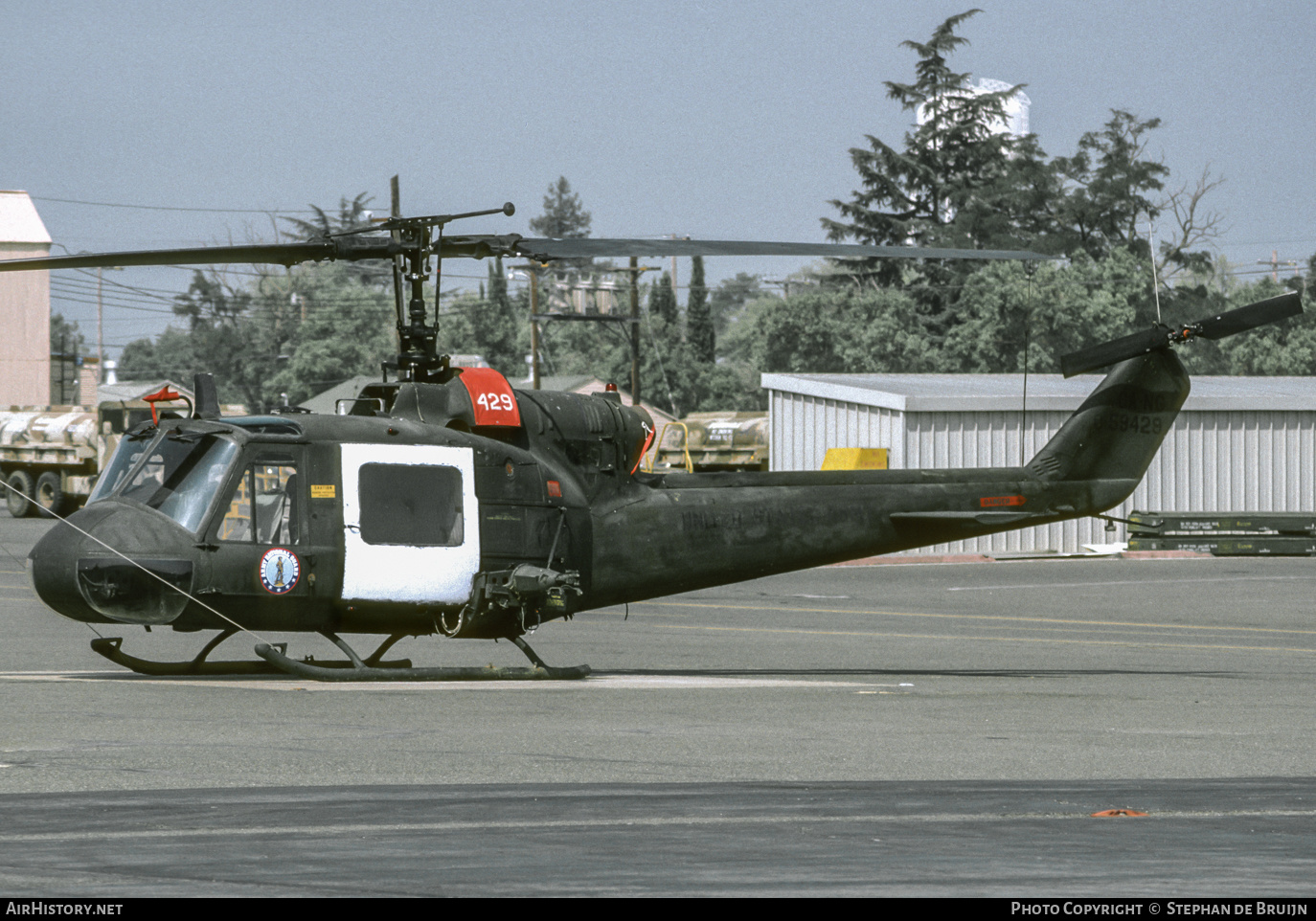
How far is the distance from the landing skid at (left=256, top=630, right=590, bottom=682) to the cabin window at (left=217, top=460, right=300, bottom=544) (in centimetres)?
89

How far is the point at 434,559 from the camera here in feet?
43.8

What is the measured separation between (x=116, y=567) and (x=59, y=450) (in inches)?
1523

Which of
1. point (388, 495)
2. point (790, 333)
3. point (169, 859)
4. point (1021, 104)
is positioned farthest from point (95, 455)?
point (1021, 104)

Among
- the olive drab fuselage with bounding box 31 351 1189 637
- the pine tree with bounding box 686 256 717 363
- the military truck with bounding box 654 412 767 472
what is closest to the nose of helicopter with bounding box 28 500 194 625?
the olive drab fuselage with bounding box 31 351 1189 637

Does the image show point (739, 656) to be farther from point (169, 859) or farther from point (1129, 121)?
point (1129, 121)

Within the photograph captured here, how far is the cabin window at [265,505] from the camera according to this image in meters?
12.8

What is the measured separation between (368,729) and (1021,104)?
172 metres

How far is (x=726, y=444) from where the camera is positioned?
5350 cm

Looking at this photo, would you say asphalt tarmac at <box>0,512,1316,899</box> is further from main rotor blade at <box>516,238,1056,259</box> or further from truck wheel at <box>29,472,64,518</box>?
truck wheel at <box>29,472,64,518</box>

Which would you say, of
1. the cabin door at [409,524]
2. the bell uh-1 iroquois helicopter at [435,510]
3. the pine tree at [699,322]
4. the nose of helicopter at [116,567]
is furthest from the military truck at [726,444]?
the pine tree at [699,322]

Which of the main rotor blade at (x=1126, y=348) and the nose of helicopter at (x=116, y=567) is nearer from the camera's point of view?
the nose of helicopter at (x=116, y=567)

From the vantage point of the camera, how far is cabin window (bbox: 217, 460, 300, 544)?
1283 cm

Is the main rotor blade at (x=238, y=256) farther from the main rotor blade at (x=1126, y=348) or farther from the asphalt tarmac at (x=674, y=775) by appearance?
the main rotor blade at (x=1126, y=348)

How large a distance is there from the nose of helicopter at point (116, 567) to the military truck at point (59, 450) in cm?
3529
